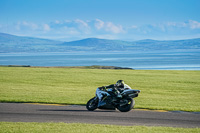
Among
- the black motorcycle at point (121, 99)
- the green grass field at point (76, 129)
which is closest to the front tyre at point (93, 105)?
the black motorcycle at point (121, 99)

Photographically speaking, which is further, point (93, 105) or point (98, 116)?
point (93, 105)

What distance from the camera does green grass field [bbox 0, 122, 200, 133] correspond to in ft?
32.1

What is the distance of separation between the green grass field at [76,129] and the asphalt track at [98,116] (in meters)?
1.00

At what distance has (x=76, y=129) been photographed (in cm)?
1010

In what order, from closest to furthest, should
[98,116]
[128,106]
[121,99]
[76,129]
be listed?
[76,129] < [98,116] < [128,106] < [121,99]

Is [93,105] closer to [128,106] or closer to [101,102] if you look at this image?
[101,102]

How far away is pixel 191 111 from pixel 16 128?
8.16 meters

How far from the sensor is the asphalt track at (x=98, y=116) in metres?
11.8

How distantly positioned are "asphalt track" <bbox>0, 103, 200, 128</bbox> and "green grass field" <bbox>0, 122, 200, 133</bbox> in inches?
39.5

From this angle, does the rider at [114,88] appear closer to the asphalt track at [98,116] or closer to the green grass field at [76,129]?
the asphalt track at [98,116]

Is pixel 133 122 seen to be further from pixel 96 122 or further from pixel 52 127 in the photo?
pixel 52 127

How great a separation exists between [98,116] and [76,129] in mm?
3000

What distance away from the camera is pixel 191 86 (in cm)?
2684

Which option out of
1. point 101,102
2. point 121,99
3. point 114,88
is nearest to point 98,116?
point 101,102
